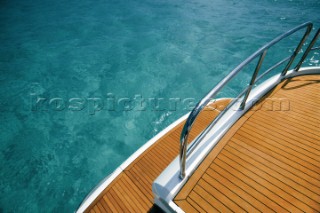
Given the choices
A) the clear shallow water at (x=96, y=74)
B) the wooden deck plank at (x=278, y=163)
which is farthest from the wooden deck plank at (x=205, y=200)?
the clear shallow water at (x=96, y=74)

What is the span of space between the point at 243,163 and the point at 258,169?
21 centimetres

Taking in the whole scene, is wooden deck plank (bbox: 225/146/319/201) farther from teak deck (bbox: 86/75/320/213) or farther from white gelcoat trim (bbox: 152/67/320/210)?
white gelcoat trim (bbox: 152/67/320/210)

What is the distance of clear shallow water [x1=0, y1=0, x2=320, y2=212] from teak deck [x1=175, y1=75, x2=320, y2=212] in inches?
185

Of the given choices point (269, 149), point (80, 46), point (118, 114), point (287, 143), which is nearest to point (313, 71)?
point (287, 143)

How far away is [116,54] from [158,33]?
503 centimetres

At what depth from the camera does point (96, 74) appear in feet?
35.4

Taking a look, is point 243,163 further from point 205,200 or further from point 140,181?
point 140,181

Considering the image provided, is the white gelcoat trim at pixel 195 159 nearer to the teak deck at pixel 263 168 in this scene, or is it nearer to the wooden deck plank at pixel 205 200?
the teak deck at pixel 263 168

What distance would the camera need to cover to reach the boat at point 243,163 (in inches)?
86.7

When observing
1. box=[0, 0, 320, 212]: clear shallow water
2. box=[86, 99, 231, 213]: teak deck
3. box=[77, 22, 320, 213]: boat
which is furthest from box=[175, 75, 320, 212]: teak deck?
box=[0, 0, 320, 212]: clear shallow water

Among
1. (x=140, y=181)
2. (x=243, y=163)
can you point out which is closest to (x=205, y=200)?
(x=243, y=163)

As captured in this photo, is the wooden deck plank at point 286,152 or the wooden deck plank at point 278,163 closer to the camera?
the wooden deck plank at point 278,163

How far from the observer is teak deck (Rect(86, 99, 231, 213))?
3350 mm

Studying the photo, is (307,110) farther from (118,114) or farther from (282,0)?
(282,0)
